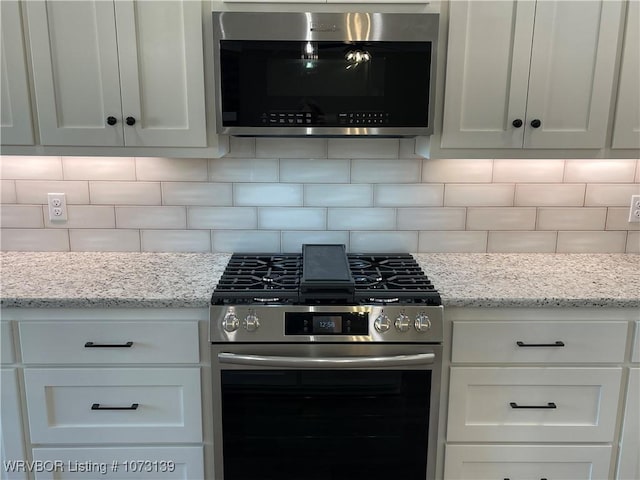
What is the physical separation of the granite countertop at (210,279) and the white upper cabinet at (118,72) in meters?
0.47

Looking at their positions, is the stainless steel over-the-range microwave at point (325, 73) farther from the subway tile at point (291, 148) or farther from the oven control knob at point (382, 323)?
the oven control knob at point (382, 323)

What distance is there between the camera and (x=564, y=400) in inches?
72.3

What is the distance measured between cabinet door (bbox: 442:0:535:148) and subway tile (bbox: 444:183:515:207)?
1.23ft

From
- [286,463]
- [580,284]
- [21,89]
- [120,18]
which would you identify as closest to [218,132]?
[120,18]

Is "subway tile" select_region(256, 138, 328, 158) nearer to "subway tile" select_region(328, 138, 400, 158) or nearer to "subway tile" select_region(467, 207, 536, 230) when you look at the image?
"subway tile" select_region(328, 138, 400, 158)

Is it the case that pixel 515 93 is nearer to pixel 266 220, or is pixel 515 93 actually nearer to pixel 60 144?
pixel 266 220

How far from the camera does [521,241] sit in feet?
7.57

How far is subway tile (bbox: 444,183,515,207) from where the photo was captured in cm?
226

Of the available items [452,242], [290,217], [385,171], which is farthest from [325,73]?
[452,242]

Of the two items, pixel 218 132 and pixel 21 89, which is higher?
pixel 21 89

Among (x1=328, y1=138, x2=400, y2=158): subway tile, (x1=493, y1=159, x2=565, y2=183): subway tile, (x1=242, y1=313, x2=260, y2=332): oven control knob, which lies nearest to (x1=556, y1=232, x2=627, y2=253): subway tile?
(x1=493, y1=159, x2=565, y2=183): subway tile

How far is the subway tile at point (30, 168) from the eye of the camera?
220 cm

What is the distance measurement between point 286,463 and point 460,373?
65 cm

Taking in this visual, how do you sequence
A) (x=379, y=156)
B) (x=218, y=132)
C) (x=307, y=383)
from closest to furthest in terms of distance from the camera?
1. (x=307, y=383)
2. (x=218, y=132)
3. (x=379, y=156)
